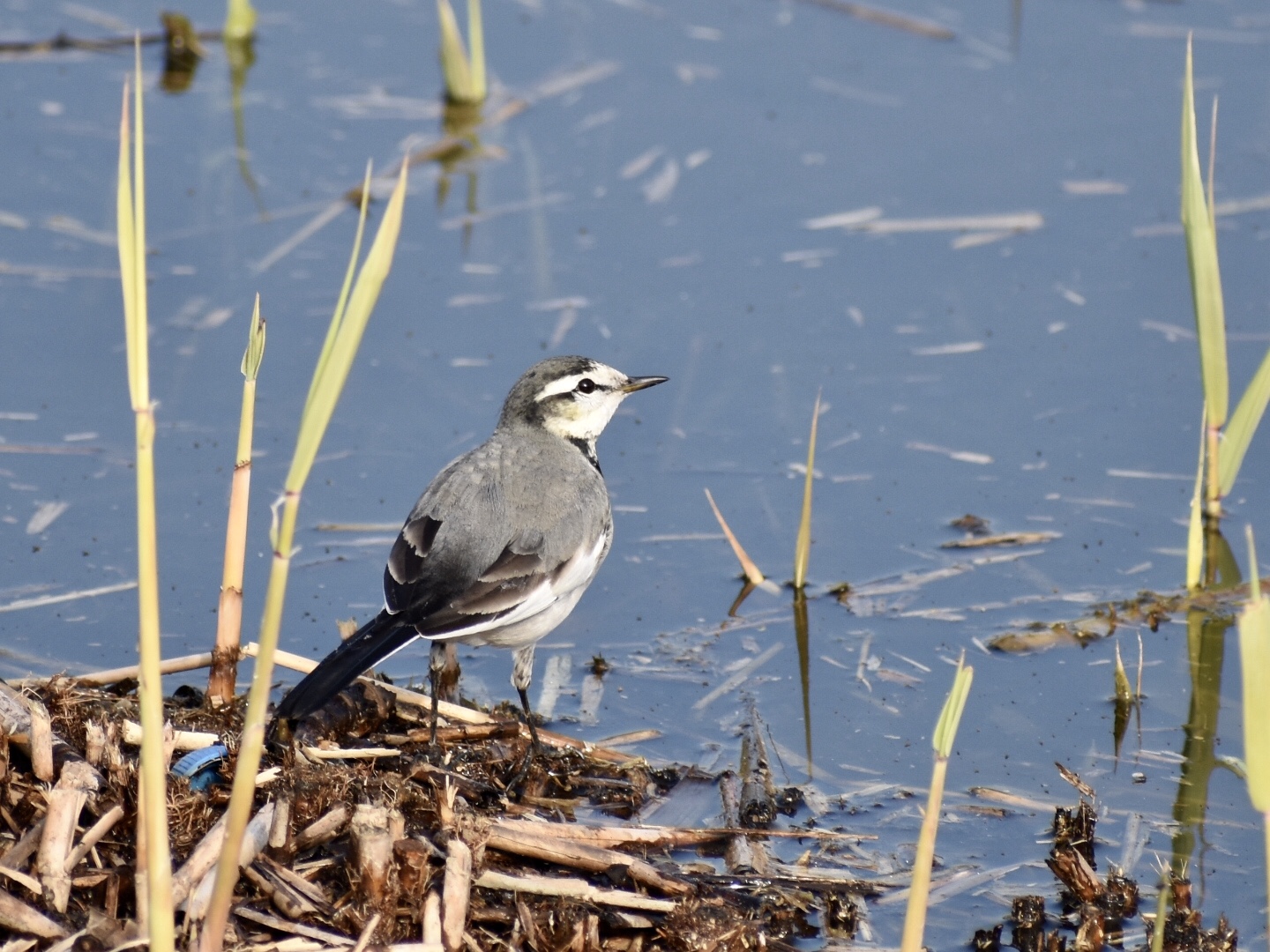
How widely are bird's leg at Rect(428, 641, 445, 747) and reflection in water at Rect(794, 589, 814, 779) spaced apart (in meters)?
1.52

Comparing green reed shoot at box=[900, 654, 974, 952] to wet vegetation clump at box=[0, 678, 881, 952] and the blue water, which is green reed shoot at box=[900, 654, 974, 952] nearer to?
wet vegetation clump at box=[0, 678, 881, 952]

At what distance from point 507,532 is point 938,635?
221 cm

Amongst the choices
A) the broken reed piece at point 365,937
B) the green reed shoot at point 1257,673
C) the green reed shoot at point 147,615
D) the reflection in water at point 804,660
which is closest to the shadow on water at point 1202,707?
the reflection in water at point 804,660

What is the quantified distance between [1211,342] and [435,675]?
4013mm

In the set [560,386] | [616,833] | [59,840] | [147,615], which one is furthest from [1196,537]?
[147,615]

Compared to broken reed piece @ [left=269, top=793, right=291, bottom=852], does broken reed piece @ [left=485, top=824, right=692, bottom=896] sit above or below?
below

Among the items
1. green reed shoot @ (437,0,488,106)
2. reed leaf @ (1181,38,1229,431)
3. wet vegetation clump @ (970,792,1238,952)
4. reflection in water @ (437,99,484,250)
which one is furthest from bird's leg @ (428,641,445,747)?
green reed shoot @ (437,0,488,106)

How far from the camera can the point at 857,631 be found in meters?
7.47

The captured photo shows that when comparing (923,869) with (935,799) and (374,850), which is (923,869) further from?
(374,850)

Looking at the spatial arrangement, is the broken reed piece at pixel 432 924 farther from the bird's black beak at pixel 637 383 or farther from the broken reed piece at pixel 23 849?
the bird's black beak at pixel 637 383

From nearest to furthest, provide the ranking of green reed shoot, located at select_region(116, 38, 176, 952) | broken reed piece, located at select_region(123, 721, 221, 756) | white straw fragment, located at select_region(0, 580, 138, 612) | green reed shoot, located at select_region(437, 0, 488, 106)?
green reed shoot, located at select_region(116, 38, 176, 952) → broken reed piece, located at select_region(123, 721, 221, 756) → white straw fragment, located at select_region(0, 580, 138, 612) → green reed shoot, located at select_region(437, 0, 488, 106)

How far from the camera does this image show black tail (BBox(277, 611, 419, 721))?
5.68m

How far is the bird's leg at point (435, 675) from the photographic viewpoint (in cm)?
612

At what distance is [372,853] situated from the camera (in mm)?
4656
